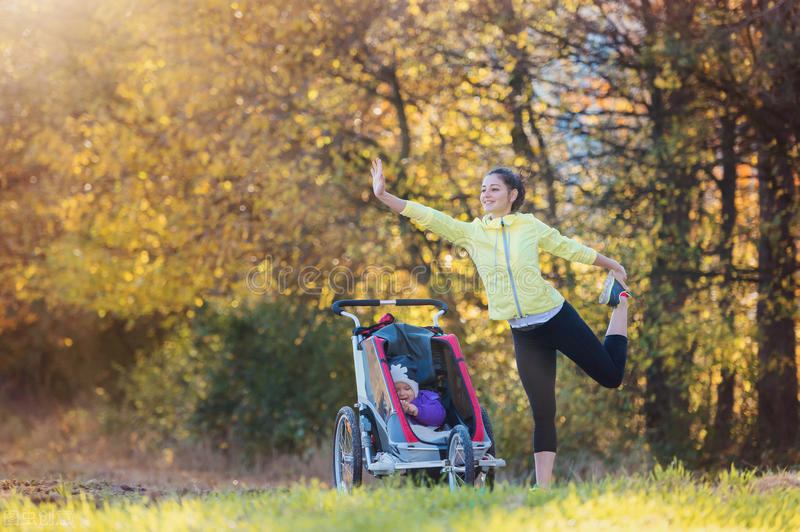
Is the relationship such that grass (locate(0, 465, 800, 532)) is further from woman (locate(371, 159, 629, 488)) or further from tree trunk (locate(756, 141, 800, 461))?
tree trunk (locate(756, 141, 800, 461))

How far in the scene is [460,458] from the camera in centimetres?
473

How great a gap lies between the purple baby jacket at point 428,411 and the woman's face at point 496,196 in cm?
126

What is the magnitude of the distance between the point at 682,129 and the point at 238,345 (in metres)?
6.78

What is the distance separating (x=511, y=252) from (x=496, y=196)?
368 millimetres

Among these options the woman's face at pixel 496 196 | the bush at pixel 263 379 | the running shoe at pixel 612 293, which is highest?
the woman's face at pixel 496 196

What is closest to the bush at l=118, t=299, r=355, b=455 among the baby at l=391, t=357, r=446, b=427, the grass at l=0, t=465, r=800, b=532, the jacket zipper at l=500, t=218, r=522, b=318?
the baby at l=391, t=357, r=446, b=427

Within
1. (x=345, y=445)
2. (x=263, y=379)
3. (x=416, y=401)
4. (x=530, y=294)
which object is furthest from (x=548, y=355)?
(x=263, y=379)

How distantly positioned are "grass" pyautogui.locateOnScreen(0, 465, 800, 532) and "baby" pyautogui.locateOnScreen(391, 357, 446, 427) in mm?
575

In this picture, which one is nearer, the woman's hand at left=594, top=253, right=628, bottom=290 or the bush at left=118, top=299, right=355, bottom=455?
the woman's hand at left=594, top=253, right=628, bottom=290

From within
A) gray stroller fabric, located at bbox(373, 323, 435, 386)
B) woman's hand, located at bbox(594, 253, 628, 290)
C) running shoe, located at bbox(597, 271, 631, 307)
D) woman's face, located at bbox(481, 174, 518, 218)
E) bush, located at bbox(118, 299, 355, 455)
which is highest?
woman's face, located at bbox(481, 174, 518, 218)

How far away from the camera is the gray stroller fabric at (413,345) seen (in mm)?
5520

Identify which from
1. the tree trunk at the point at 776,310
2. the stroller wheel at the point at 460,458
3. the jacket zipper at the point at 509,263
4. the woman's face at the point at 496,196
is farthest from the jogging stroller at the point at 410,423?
the tree trunk at the point at 776,310

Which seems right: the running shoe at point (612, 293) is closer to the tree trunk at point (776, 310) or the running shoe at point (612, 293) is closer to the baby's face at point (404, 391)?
the baby's face at point (404, 391)

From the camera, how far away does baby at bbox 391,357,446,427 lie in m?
5.30
